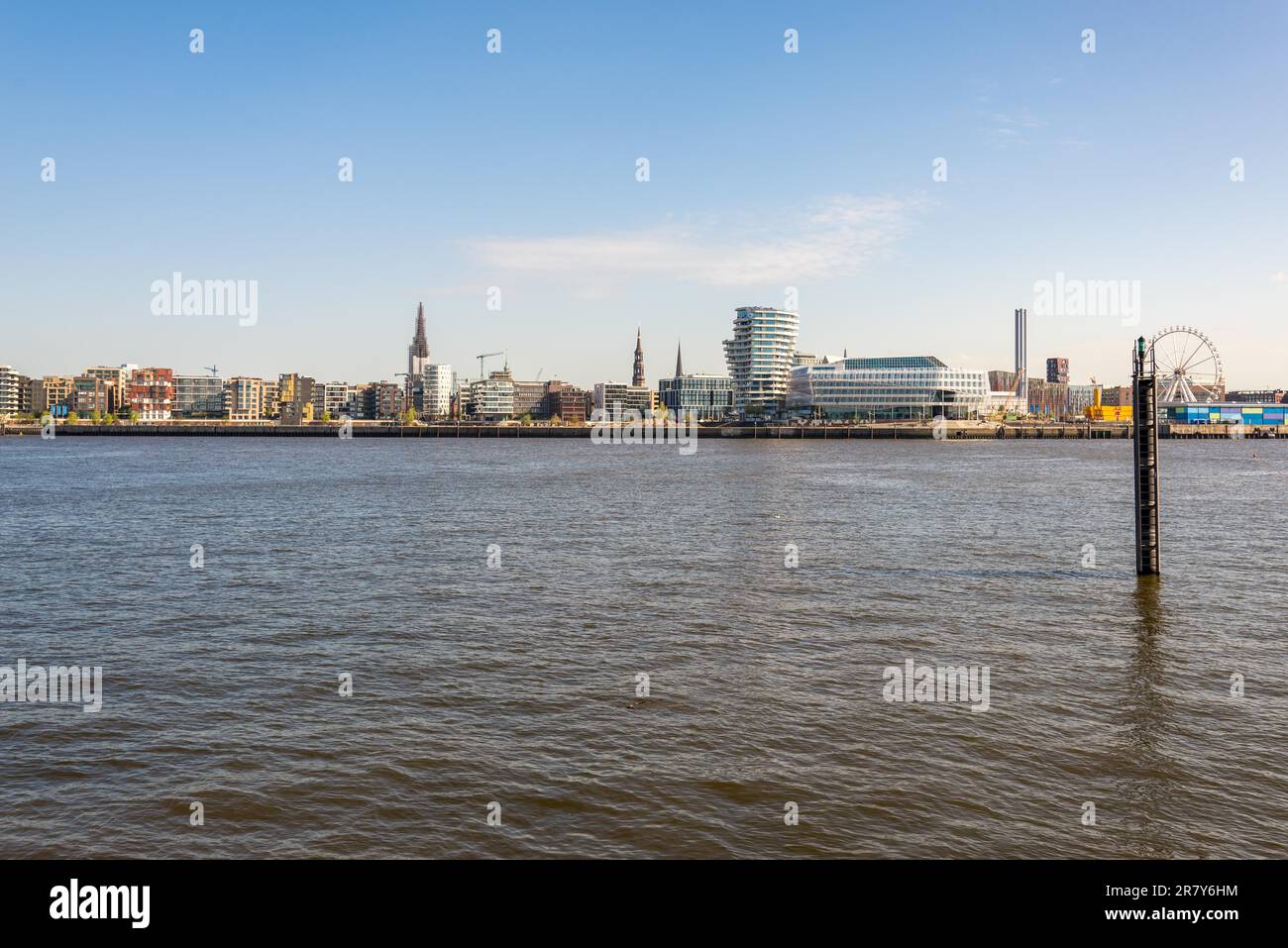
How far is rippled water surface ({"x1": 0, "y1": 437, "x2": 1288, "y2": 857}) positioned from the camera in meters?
13.6

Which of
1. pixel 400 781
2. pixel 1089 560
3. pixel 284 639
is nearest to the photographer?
pixel 400 781

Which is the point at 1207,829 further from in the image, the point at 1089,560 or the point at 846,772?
the point at 1089,560

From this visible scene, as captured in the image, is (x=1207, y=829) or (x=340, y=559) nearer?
(x=1207, y=829)

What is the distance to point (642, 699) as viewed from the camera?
765 inches

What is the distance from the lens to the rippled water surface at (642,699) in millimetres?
13609
